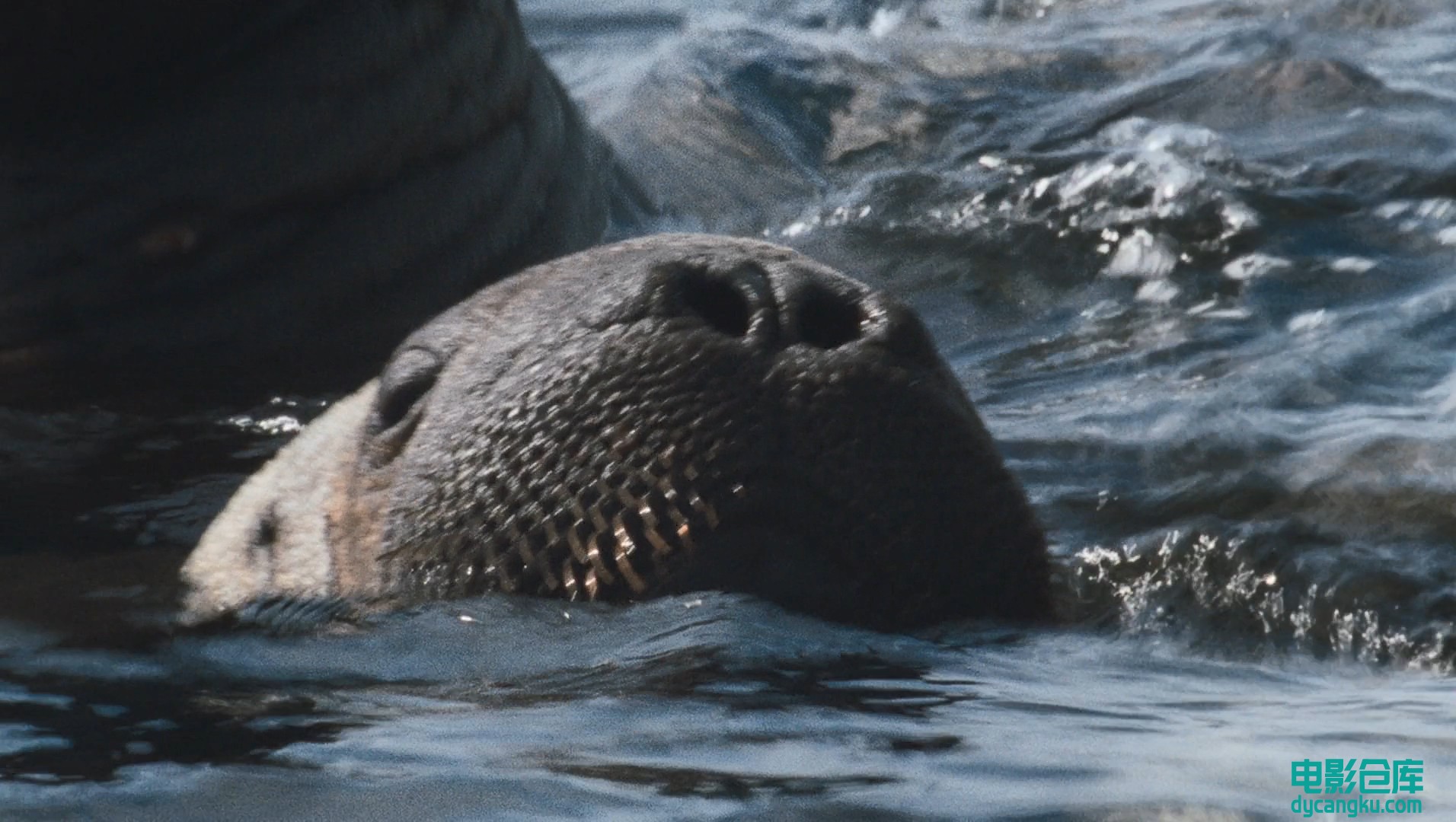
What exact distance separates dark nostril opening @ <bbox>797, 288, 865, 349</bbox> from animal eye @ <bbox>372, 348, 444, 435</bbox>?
601 millimetres

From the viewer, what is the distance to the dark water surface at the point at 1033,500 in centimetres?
209

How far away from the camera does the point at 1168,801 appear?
6.27ft

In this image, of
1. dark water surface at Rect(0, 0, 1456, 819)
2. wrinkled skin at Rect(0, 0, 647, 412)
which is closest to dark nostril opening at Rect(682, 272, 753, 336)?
dark water surface at Rect(0, 0, 1456, 819)

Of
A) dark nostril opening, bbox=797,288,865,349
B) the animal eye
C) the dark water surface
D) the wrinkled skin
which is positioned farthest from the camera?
the wrinkled skin

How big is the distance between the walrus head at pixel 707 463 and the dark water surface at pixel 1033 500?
0.21ft

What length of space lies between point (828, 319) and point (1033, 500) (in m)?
1.60

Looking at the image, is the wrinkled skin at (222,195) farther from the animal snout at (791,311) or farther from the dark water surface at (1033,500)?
the animal snout at (791,311)

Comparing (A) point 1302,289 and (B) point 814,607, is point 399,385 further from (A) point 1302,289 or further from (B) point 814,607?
(A) point 1302,289

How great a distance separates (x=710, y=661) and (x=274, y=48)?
2.36 m

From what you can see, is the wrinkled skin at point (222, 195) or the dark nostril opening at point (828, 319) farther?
the wrinkled skin at point (222, 195)

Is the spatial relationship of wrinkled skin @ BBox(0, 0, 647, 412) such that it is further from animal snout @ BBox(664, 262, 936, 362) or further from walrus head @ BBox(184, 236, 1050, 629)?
animal snout @ BBox(664, 262, 936, 362)

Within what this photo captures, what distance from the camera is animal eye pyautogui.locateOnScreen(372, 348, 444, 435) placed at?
10.4 ft

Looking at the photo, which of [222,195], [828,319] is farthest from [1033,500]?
[222,195]

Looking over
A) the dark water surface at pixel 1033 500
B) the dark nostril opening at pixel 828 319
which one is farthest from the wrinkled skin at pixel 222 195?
the dark nostril opening at pixel 828 319
